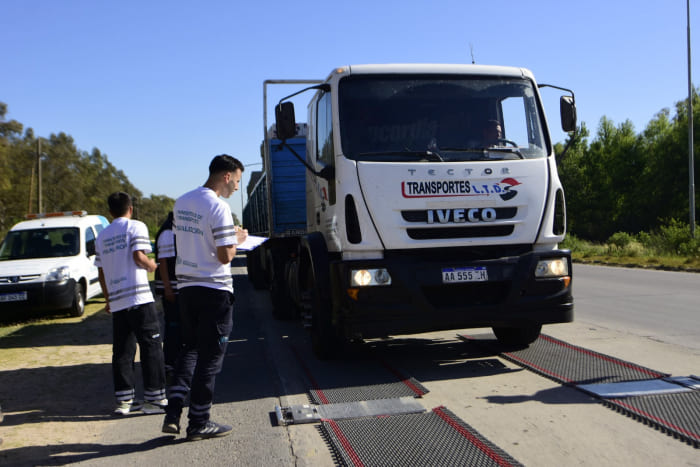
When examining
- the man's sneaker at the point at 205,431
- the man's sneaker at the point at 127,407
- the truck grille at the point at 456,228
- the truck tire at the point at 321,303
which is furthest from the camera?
the truck tire at the point at 321,303

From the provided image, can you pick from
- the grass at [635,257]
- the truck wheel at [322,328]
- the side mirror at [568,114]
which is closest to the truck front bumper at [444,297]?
the truck wheel at [322,328]

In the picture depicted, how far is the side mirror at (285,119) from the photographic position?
655cm

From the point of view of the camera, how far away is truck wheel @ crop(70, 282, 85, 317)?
1232cm

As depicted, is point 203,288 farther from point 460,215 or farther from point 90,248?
point 90,248

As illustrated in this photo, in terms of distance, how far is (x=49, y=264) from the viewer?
12484 mm

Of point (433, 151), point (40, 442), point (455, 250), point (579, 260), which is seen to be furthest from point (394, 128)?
point (579, 260)

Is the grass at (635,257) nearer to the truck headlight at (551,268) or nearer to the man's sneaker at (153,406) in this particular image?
the truck headlight at (551,268)

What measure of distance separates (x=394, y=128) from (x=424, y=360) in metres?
2.49

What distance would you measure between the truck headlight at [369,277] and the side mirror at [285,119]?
163cm

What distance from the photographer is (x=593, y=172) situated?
202ft

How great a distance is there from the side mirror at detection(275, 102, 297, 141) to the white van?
7429mm

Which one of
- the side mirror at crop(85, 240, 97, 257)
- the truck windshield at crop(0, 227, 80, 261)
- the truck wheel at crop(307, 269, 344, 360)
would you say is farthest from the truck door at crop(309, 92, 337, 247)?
the truck windshield at crop(0, 227, 80, 261)

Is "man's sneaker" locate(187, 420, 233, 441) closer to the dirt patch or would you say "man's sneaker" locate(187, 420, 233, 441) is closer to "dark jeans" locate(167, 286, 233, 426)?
"dark jeans" locate(167, 286, 233, 426)

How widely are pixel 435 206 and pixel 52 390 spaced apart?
406cm
